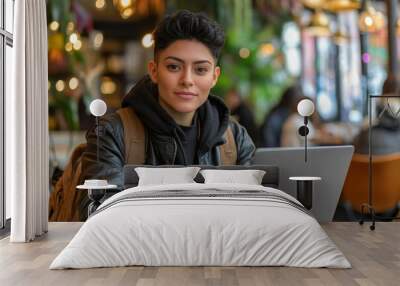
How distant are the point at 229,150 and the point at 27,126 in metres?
2.41

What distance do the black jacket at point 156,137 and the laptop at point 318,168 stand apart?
0.31 m

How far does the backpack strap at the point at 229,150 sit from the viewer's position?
24.8 feet

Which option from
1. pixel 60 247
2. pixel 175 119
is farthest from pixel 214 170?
pixel 60 247

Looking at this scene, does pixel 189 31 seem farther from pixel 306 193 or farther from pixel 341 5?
pixel 306 193

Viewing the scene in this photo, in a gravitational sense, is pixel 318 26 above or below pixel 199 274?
above

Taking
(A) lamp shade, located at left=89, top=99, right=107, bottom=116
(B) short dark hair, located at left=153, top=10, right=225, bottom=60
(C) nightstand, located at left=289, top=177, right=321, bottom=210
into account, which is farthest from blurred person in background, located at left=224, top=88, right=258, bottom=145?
(A) lamp shade, located at left=89, top=99, right=107, bottom=116

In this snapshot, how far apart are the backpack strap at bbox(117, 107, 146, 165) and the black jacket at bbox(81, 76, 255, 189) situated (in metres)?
0.04

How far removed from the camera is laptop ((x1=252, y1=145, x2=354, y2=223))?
295 inches

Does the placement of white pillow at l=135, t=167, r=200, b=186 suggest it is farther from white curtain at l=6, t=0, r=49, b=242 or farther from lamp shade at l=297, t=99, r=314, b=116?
lamp shade at l=297, t=99, r=314, b=116

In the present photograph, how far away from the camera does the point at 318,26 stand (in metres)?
7.83

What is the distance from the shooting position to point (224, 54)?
773cm

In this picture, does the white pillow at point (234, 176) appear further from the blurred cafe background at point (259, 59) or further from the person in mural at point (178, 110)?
the blurred cafe background at point (259, 59)

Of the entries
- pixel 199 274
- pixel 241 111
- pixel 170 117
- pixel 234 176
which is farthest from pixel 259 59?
pixel 199 274

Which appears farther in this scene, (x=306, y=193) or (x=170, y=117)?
(x=170, y=117)
